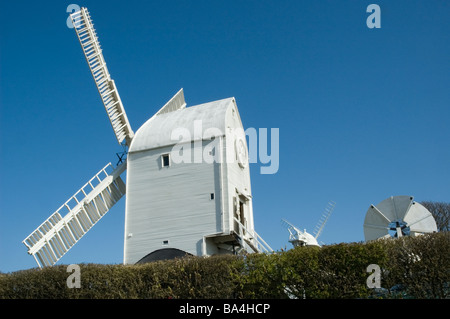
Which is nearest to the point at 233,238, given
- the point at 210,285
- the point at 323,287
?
the point at 210,285

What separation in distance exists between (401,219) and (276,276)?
990 cm

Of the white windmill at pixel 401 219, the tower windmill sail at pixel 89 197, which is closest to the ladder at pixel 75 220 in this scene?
the tower windmill sail at pixel 89 197

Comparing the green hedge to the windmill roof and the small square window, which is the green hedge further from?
the windmill roof

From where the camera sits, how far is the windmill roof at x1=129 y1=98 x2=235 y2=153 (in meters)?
24.8

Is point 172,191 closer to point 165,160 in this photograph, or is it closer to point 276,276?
point 165,160

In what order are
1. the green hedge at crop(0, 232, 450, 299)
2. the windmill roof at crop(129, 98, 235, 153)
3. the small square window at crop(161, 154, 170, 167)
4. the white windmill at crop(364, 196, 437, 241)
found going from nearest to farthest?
the green hedge at crop(0, 232, 450, 299) → the white windmill at crop(364, 196, 437, 241) → the windmill roof at crop(129, 98, 235, 153) → the small square window at crop(161, 154, 170, 167)

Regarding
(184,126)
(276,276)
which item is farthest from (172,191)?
(276,276)

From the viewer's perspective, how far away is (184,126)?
25.6 m

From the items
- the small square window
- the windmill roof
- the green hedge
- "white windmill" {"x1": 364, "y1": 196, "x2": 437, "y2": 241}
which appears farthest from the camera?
the small square window

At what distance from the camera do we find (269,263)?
1647cm

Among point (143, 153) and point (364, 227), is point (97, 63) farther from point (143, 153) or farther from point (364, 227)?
point (364, 227)

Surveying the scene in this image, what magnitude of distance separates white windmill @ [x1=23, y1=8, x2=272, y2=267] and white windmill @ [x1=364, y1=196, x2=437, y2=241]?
5997 mm

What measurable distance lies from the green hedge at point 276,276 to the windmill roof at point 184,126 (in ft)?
29.6

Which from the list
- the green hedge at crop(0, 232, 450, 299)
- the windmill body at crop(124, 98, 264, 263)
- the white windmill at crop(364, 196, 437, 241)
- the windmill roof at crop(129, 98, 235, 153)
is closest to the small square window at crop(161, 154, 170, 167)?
the windmill body at crop(124, 98, 264, 263)
